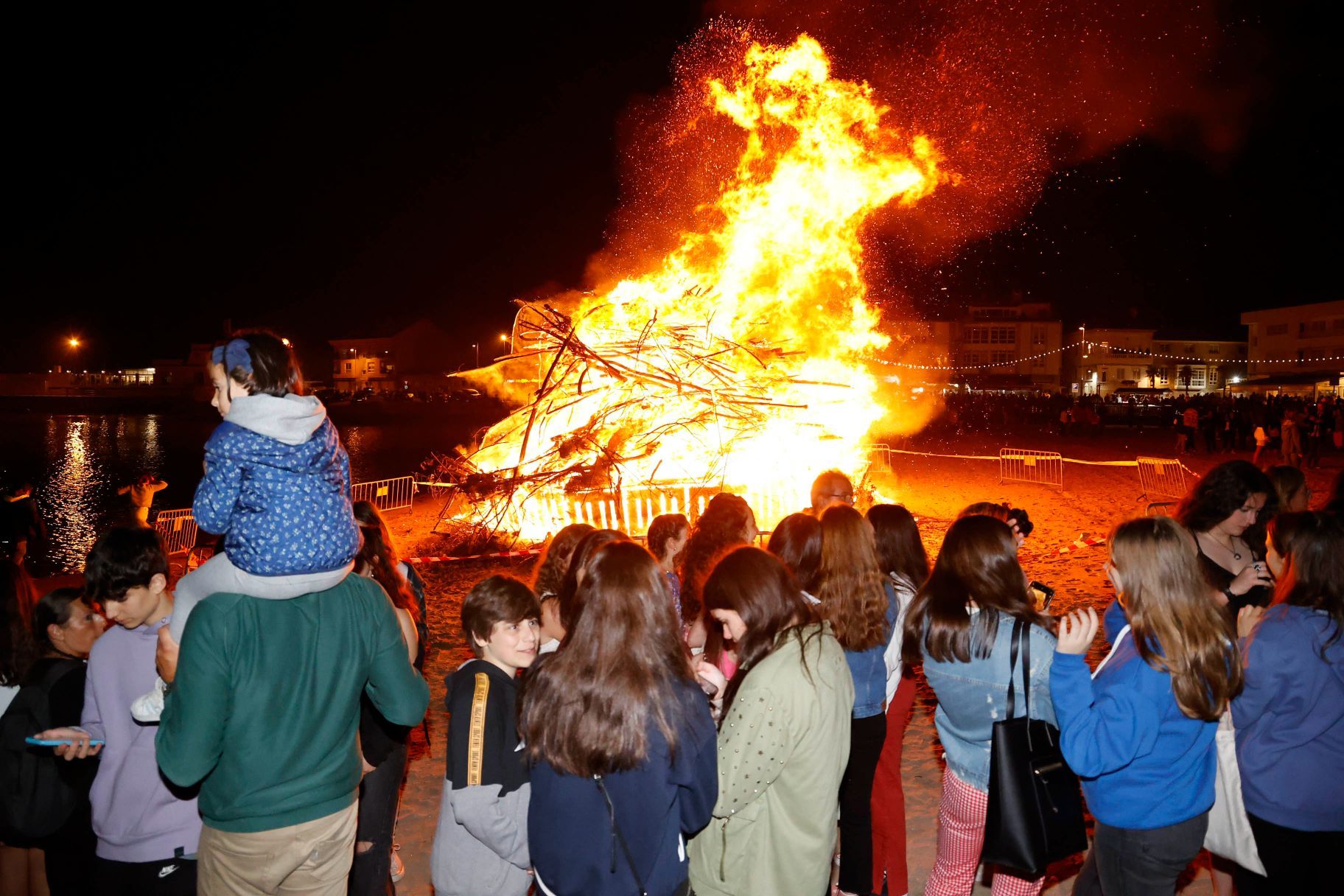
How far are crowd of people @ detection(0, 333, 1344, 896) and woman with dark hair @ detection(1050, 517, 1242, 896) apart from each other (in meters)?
0.01

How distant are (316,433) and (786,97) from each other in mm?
15002

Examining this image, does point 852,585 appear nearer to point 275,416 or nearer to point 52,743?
point 275,416

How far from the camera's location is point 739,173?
15758 millimetres

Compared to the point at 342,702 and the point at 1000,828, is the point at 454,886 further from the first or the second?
the point at 1000,828

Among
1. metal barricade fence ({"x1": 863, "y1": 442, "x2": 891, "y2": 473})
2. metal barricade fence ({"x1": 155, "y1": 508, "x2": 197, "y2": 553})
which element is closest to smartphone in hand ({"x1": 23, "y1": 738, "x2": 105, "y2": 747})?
metal barricade fence ({"x1": 155, "y1": 508, "x2": 197, "y2": 553})

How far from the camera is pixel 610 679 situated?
2.66 meters

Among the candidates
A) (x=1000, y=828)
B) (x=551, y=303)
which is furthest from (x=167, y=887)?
(x=551, y=303)

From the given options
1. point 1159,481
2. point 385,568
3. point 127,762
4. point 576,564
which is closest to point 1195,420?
point 1159,481

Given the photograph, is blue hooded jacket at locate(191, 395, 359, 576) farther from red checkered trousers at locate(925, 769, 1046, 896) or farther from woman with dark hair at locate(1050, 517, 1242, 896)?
red checkered trousers at locate(925, 769, 1046, 896)

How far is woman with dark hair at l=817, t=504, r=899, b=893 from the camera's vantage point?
4.14m

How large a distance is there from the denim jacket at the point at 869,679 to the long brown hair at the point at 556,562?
5.12 ft

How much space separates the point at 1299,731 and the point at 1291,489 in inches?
135

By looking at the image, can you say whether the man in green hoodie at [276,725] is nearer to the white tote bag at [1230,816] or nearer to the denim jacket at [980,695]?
the denim jacket at [980,695]

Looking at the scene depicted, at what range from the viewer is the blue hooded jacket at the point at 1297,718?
3.34 m
